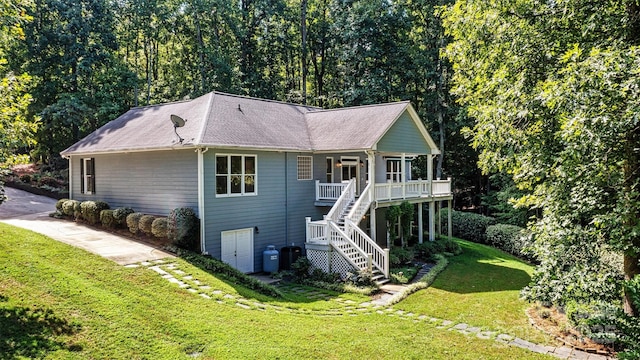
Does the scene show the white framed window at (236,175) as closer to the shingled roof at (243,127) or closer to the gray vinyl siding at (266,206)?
the gray vinyl siding at (266,206)

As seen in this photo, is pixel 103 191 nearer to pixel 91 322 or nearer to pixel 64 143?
pixel 91 322

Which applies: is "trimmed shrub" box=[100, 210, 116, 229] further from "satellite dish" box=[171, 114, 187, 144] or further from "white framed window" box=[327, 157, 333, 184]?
"white framed window" box=[327, 157, 333, 184]

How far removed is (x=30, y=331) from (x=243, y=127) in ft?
35.6

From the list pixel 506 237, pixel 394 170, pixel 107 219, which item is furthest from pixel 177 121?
pixel 506 237

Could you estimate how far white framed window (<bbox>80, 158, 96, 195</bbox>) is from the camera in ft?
62.6

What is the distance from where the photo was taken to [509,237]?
23.5m

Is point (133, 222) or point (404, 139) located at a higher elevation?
point (404, 139)

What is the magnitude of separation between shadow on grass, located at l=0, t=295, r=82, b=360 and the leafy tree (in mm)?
8976

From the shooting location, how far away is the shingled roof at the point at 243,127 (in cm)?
1552

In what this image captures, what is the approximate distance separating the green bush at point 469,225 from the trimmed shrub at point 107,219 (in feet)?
59.8

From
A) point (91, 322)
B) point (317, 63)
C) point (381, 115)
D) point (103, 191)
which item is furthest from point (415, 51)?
point (91, 322)

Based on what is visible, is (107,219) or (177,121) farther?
(107,219)

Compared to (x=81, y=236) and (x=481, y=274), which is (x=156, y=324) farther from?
(x=481, y=274)

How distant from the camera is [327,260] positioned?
15344mm
